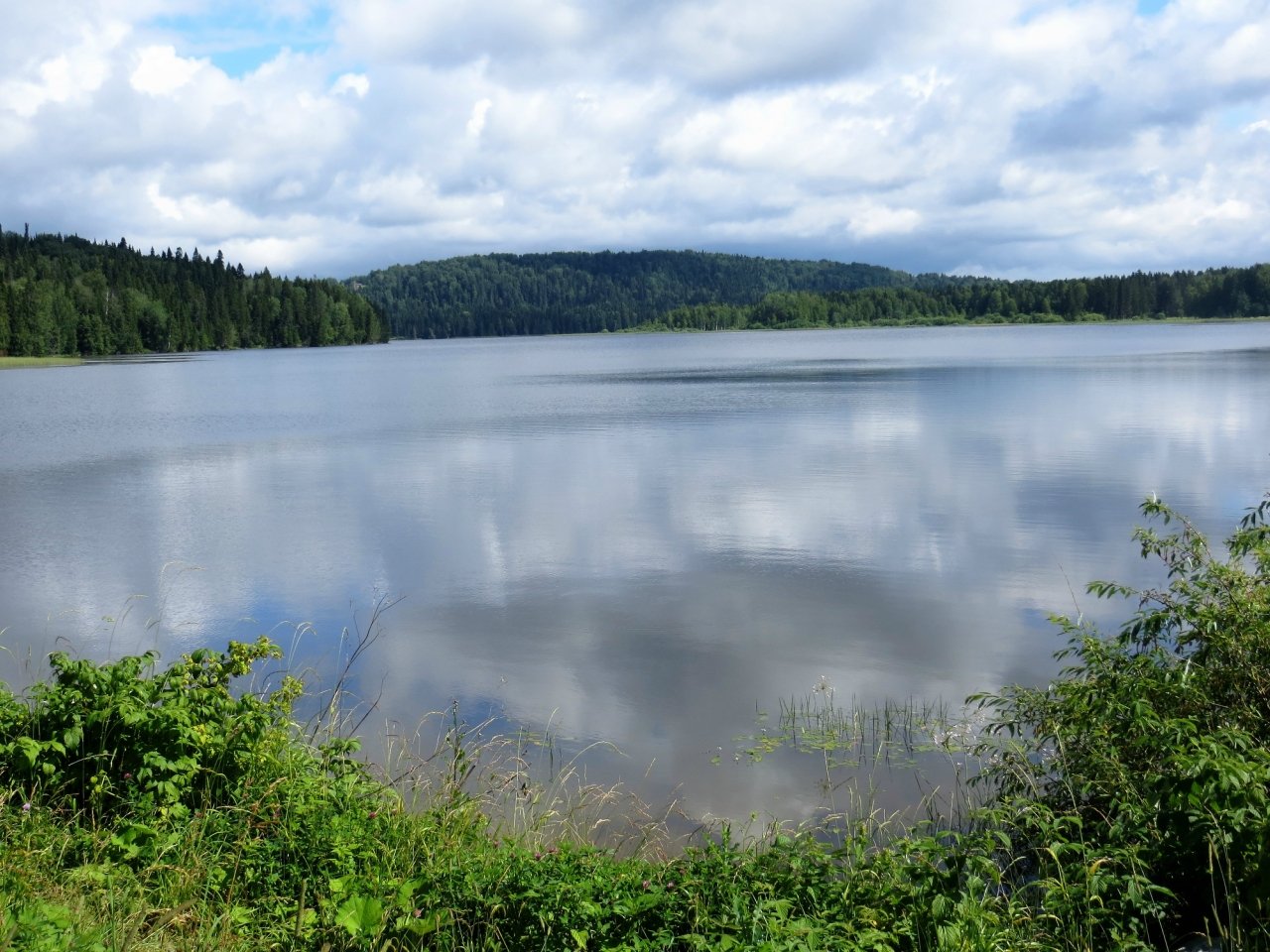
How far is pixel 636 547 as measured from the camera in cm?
1784

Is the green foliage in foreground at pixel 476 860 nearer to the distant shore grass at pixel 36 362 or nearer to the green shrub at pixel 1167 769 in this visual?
the green shrub at pixel 1167 769

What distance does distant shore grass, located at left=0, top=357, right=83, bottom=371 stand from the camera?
108775mm

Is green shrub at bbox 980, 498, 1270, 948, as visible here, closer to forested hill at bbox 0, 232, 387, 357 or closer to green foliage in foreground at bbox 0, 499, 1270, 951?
green foliage in foreground at bbox 0, 499, 1270, 951

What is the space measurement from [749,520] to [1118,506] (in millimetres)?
7185

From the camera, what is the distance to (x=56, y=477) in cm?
2694

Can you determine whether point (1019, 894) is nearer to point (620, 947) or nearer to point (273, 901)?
point (620, 947)

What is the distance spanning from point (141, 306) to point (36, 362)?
38.9 metres

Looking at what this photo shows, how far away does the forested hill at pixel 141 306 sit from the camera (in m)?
125

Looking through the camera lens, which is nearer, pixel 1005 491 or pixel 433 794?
pixel 433 794

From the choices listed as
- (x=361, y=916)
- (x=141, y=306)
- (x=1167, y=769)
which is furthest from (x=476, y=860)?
(x=141, y=306)

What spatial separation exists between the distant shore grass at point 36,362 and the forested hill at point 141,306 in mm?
2632

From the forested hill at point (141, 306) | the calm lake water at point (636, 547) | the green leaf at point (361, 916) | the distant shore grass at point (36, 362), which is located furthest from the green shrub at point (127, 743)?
the forested hill at point (141, 306)

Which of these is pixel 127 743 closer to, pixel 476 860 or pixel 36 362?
pixel 476 860

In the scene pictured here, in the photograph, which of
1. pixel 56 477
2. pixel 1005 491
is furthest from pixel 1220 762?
pixel 56 477
